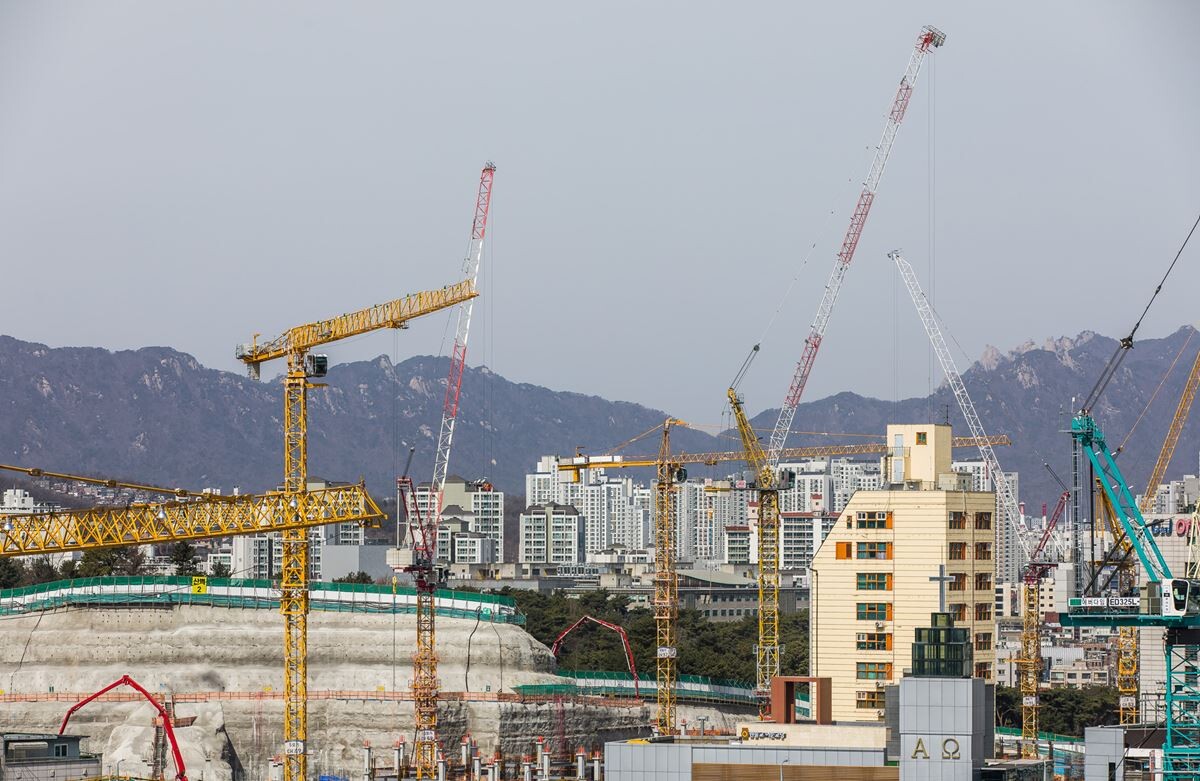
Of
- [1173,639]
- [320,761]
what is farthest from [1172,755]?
[320,761]

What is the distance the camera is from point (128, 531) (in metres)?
133

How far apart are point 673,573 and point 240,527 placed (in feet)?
203

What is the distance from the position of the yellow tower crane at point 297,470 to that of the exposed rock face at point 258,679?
25.4ft

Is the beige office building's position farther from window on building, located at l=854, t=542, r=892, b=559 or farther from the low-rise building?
the low-rise building

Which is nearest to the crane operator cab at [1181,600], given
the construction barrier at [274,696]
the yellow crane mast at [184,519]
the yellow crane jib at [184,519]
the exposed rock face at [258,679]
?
the yellow crane jib at [184,519]

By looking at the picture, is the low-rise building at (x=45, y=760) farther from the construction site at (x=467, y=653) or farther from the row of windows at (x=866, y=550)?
the row of windows at (x=866, y=550)

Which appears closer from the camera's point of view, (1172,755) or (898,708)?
(898,708)

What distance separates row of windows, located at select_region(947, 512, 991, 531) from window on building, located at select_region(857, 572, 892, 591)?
516cm

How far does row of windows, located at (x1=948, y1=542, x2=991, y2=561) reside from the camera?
13162 cm

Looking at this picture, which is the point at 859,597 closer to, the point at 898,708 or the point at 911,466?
the point at 911,466

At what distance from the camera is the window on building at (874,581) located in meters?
131

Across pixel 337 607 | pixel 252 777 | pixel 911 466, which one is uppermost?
pixel 911 466

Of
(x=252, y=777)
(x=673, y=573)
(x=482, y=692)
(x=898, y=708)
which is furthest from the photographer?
(x=673, y=573)

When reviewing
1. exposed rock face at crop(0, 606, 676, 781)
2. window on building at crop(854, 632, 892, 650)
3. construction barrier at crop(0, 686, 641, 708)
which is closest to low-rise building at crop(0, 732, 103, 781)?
exposed rock face at crop(0, 606, 676, 781)
